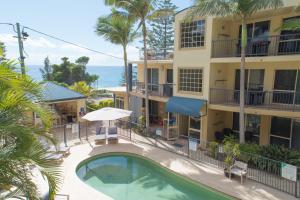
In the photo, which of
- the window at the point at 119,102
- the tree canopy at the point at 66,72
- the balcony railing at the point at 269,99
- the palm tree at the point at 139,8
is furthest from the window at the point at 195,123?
the tree canopy at the point at 66,72

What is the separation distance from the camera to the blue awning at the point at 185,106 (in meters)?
17.1

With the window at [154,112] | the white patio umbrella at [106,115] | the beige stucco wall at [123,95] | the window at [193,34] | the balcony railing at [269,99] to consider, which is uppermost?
the window at [193,34]

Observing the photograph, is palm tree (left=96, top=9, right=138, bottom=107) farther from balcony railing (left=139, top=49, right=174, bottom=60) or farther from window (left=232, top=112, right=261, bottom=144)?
window (left=232, top=112, right=261, bottom=144)

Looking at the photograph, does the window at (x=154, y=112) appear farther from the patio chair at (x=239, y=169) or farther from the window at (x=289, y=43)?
the window at (x=289, y=43)

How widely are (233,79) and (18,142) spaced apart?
53.7ft

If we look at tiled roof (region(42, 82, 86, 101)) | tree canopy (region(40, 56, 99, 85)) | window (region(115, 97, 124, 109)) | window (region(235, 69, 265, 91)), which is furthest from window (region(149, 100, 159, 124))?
tree canopy (region(40, 56, 99, 85))

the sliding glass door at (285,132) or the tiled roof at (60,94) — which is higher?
the tiled roof at (60,94)

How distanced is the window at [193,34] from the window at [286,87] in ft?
18.8

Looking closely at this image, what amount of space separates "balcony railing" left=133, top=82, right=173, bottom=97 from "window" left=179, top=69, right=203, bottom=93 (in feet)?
5.40

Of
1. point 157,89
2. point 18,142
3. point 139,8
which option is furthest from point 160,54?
point 18,142

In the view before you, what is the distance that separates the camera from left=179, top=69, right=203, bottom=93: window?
18109 millimetres

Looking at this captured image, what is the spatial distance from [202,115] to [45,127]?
13.8 meters

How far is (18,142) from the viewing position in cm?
493

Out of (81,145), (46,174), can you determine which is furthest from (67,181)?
(46,174)
